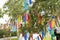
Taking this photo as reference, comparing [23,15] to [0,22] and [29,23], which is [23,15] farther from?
[0,22]

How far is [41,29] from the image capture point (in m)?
2.97

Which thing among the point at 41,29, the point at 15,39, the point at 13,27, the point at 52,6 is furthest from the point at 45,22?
the point at 15,39

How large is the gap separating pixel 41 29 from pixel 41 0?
49 cm

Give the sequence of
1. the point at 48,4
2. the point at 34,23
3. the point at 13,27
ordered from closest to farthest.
Result: 1. the point at 48,4
2. the point at 34,23
3. the point at 13,27

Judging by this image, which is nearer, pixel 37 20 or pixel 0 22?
pixel 37 20

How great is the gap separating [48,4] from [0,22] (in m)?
1.47

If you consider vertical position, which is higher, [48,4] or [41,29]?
[48,4]

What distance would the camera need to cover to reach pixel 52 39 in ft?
12.7

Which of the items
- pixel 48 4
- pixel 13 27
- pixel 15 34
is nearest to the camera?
pixel 48 4

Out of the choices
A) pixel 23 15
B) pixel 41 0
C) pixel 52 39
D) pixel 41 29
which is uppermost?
pixel 41 0

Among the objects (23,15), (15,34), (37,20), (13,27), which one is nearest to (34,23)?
(37,20)

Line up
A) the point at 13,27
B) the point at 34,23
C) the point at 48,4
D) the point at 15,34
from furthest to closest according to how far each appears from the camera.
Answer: the point at 15,34
the point at 13,27
the point at 34,23
the point at 48,4

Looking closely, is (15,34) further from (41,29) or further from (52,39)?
(41,29)

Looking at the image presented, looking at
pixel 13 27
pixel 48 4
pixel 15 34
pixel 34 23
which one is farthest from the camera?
pixel 15 34
